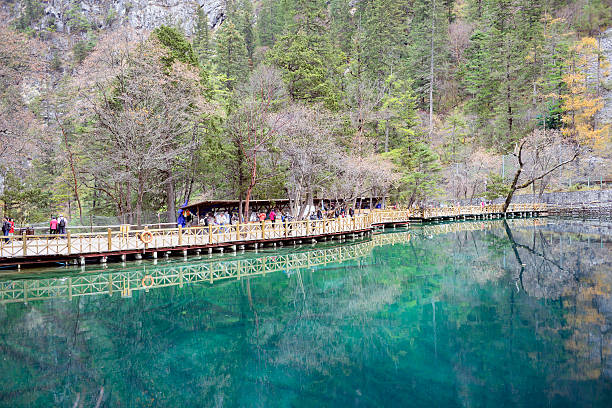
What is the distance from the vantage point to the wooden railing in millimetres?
14984

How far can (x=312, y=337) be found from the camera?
27.3ft

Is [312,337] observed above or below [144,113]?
below

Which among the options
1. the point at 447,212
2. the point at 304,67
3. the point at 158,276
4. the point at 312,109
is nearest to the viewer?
the point at 158,276

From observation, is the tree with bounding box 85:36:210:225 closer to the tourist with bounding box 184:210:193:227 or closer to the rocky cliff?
the tourist with bounding box 184:210:193:227

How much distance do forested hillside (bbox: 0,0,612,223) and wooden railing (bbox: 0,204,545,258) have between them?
2471 millimetres

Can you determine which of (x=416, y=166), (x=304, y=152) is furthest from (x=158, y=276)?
(x=416, y=166)

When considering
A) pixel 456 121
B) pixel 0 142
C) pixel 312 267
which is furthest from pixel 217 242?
pixel 456 121

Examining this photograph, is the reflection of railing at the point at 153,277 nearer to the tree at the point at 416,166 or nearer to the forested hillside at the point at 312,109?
the forested hillside at the point at 312,109

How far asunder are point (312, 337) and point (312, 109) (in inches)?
811

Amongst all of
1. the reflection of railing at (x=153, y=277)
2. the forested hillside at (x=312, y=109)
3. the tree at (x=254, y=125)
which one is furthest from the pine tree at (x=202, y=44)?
A: the reflection of railing at (x=153, y=277)

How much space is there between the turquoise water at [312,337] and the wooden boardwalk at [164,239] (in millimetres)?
879

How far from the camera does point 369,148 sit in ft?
111

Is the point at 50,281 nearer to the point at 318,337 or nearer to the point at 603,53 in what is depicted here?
the point at 318,337

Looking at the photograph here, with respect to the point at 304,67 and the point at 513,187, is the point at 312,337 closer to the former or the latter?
the point at 304,67
